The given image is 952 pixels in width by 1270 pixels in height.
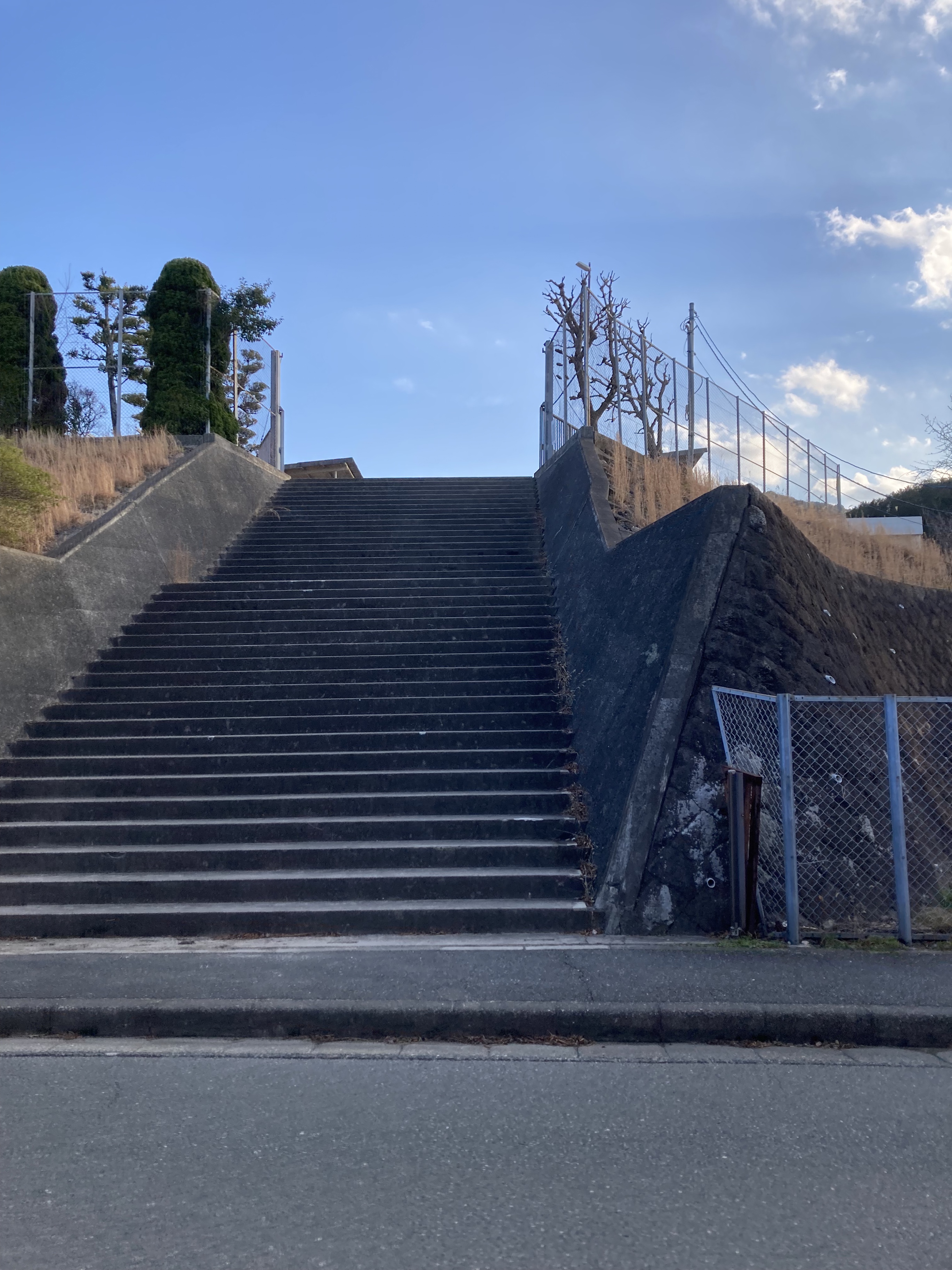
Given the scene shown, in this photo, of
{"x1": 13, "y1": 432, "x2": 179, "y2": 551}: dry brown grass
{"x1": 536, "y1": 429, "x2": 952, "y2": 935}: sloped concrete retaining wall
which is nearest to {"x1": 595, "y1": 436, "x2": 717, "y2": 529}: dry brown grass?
{"x1": 536, "y1": 429, "x2": 952, "y2": 935}: sloped concrete retaining wall

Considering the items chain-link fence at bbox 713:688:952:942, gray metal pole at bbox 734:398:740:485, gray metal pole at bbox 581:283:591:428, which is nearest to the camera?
chain-link fence at bbox 713:688:952:942

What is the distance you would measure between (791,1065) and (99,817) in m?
5.66

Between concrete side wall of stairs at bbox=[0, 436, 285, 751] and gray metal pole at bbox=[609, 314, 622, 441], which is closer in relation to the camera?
concrete side wall of stairs at bbox=[0, 436, 285, 751]

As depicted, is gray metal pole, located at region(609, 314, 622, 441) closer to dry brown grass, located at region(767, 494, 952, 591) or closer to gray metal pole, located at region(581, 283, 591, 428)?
gray metal pole, located at region(581, 283, 591, 428)

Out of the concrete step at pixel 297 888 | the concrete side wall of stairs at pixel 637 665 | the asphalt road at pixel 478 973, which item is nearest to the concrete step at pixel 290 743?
the concrete side wall of stairs at pixel 637 665

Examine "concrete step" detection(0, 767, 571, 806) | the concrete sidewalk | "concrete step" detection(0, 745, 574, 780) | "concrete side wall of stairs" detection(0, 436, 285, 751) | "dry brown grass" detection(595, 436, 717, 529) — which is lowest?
the concrete sidewalk

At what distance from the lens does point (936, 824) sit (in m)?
8.11

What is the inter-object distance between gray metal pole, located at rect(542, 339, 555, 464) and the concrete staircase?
5.37 metres

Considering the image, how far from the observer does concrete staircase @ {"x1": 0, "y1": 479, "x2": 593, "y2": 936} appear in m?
7.09

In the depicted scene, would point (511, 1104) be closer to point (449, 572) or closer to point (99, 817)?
point (99, 817)

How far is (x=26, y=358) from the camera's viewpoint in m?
20.0

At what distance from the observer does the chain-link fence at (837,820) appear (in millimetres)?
6477

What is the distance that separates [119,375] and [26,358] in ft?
6.85

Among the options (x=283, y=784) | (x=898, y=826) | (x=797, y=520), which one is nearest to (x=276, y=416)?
(x=797, y=520)
